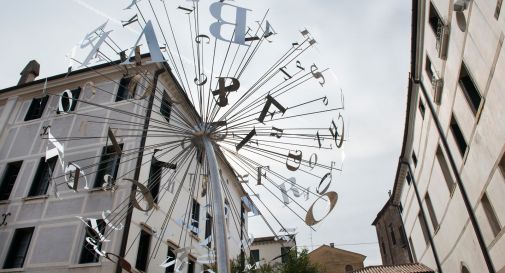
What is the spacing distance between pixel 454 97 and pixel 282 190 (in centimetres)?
1085

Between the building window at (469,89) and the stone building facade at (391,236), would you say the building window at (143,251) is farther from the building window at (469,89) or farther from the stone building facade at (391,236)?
the stone building facade at (391,236)

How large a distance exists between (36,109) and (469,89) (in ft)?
76.9

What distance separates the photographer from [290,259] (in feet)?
83.1

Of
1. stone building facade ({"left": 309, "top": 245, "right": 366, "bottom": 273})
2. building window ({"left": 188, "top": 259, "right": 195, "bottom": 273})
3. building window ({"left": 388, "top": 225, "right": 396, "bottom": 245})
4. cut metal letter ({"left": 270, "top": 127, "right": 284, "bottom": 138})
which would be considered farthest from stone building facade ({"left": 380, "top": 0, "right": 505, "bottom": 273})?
stone building facade ({"left": 309, "top": 245, "right": 366, "bottom": 273})

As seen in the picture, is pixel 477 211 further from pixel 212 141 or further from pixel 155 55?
pixel 155 55

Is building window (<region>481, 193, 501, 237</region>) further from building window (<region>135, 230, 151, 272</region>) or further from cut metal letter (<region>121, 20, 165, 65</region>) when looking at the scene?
building window (<region>135, 230, 151, 272</region>)

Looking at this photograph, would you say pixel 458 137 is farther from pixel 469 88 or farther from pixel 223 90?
pixel 223 90

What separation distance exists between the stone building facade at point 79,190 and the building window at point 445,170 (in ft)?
32.1

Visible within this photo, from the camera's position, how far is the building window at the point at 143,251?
56.1 ft

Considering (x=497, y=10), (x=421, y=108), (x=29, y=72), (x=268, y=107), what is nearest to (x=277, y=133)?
(x=268, y=107)

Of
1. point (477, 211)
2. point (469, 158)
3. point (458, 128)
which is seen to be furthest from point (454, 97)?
point (477, 211)

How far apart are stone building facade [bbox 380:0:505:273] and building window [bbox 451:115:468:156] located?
0.04m

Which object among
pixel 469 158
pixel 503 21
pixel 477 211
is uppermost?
pixel 503 21

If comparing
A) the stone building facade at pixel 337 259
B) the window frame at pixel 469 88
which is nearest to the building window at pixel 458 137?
the window frame at pixel 469 88
